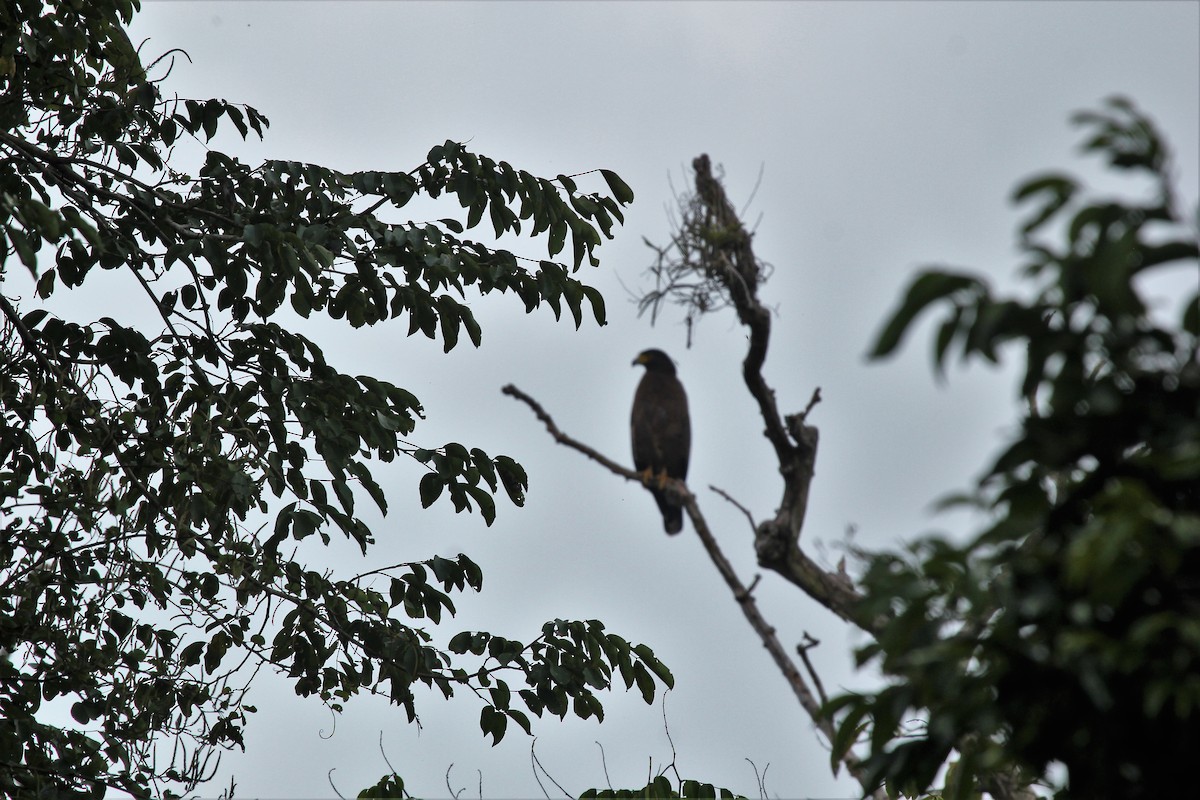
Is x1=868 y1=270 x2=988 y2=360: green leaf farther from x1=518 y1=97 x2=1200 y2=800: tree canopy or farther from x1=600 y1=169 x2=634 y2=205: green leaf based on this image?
x1=600 y1=169 x2=634 y2=205: green leaf

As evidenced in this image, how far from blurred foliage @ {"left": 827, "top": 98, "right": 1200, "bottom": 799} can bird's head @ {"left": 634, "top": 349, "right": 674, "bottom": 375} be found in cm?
705

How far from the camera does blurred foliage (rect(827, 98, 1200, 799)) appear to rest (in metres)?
1.17

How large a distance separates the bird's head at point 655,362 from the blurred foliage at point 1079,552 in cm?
705

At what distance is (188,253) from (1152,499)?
7.48ft

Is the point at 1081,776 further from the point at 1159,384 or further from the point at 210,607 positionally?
the point at 210,607

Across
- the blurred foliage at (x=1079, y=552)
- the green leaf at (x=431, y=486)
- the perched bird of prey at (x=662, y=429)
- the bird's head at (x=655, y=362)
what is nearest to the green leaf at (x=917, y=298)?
the blurred foliage at (x=1079, y=552)

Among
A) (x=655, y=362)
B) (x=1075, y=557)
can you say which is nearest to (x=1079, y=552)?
(x=1075, y=557)

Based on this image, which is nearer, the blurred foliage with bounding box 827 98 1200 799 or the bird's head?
the blurred foliage with bounding box 827 98 1200 799

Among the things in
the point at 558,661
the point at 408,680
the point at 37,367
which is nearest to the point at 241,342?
the point at 37,367

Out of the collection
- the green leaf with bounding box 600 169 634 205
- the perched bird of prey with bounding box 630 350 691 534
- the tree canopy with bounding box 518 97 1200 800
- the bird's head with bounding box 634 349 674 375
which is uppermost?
the bird's head with bounding box 634 349 674 375

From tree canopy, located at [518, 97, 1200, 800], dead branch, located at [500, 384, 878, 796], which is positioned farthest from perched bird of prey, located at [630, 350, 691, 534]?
tree canopy, located at [518, 97, 1200, 800]

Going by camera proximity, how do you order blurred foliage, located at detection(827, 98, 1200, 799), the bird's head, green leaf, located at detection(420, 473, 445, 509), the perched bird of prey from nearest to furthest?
blurred foliage, located at detection(827, 98, 1200, 799), green leaf, located at detection(420, 473, 445, 509), the perched bird of prey, the bird's head

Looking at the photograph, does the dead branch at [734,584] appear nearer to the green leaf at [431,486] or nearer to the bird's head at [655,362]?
the green leaf at [431,486]

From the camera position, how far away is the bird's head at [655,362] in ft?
27.8
